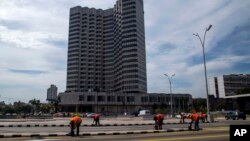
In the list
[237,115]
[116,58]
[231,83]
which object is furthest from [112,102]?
[237,115]

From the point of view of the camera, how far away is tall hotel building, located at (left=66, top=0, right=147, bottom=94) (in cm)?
16962

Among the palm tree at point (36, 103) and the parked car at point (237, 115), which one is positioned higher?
the palm tree at point (36, 103)

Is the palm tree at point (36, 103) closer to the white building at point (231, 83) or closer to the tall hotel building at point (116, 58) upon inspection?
the tall hotel building at point (116, 58)

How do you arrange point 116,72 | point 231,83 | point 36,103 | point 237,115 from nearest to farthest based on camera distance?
point 237,115, point 36,103, point 116,72, point 231,83

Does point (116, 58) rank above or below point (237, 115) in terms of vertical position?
above

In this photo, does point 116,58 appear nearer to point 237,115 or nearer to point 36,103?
point 36,103

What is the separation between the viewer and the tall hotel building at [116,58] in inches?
6678

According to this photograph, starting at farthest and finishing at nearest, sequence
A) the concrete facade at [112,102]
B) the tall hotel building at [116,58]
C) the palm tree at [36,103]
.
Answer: the tall hotel building at [116,58] → the concrete facade at [112,102] → the palm tree at [36,103]

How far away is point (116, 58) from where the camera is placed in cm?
18800

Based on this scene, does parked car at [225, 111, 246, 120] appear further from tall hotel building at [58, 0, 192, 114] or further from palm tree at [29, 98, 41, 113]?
palm tree at [29, 98, 41, 113]

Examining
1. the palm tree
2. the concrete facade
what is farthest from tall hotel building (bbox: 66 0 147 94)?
the palm tree

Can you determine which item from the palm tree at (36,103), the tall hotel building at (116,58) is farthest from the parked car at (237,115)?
the tall hotel building at (116,58)

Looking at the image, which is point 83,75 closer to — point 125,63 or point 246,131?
point 125,63

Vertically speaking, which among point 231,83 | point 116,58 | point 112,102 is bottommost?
point 112,102
